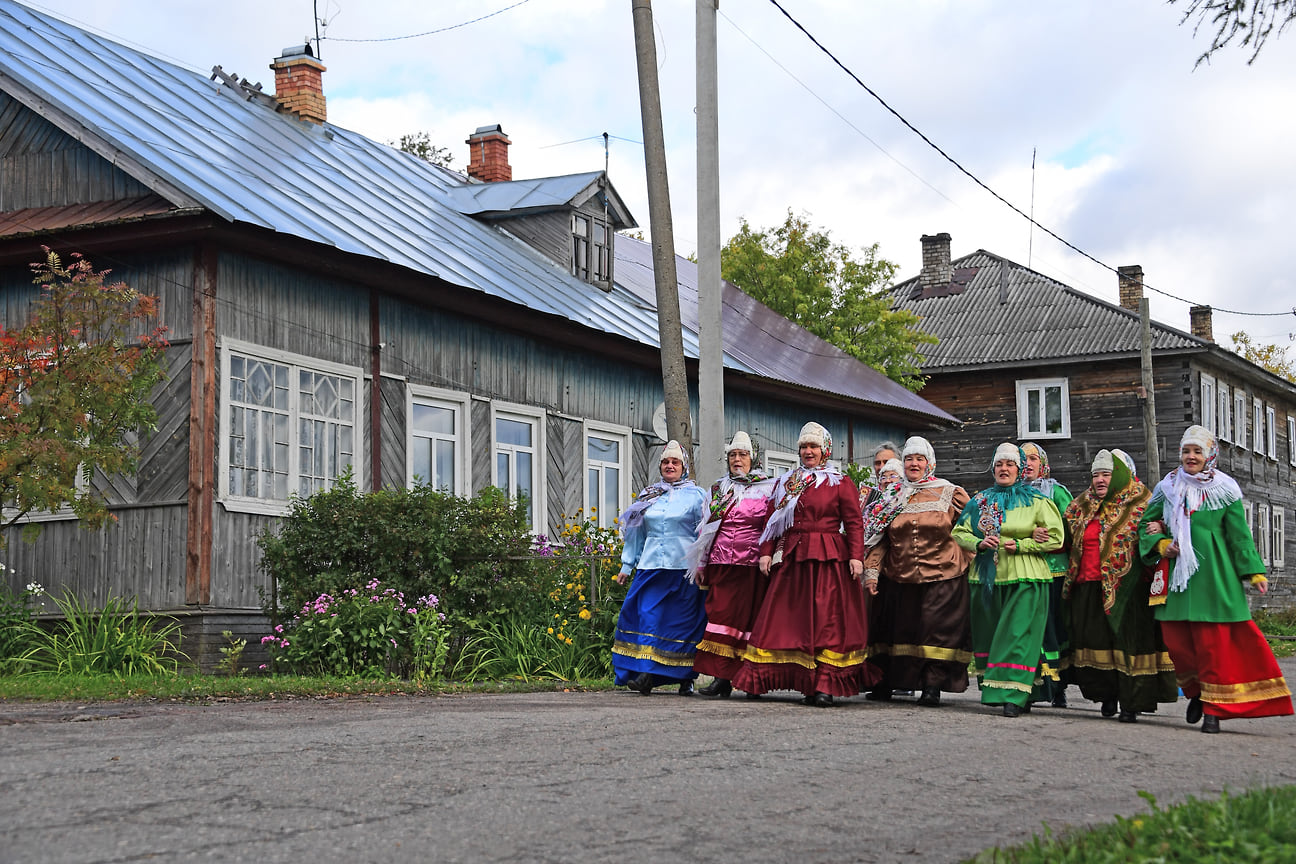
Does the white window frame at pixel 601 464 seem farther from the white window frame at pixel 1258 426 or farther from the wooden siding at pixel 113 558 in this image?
the white window frame at pixel 1258 426

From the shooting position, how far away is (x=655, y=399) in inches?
870

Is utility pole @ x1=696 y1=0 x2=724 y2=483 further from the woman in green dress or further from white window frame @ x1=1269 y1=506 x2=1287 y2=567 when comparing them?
white window frame @ x1=1269 y1=506 x2=1287 y2=567

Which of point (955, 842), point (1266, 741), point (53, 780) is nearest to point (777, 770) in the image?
point (955, 842)

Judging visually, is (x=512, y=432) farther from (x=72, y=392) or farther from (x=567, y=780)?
(x=567, y=780)

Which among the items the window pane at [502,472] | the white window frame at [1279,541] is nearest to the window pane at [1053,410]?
the white window frame at [1279,541]

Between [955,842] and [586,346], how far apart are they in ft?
49.2

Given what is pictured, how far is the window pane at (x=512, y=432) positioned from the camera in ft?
61.4

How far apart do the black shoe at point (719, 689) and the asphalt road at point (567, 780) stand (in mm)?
1565

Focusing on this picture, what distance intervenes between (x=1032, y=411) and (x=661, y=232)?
28064 millimetres

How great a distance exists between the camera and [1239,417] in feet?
137

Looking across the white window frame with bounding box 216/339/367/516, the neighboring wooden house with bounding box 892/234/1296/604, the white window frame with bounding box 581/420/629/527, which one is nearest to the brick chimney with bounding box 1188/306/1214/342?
the neighboring wooden house with bounding box 892/234/1296/604

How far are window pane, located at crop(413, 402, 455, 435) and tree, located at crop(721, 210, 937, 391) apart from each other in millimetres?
21656

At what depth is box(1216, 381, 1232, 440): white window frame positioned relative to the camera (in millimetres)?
40062

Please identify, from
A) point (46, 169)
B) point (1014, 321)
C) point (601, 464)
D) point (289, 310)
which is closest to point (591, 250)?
point (601, 464)
